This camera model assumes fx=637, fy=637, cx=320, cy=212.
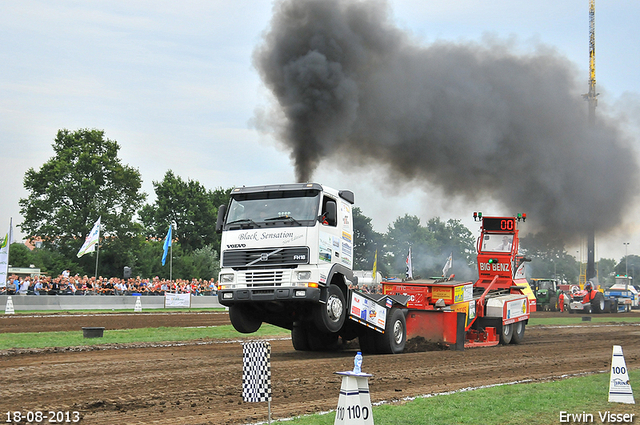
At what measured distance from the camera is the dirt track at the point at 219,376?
786 cm

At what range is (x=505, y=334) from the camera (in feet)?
60.3

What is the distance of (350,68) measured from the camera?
22.4 m

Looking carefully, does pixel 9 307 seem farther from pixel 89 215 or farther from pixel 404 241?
pixel 404 241

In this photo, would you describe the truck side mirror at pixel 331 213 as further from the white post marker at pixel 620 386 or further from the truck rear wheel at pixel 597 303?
the truck rear wheel at pixel 597 303

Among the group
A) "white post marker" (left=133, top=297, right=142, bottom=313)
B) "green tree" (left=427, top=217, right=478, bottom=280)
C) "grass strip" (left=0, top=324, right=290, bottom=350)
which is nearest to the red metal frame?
"grass strip" (left=0, top=324, right=290, bottom=350)

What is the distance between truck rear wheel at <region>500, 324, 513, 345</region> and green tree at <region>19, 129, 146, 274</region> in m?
46.7

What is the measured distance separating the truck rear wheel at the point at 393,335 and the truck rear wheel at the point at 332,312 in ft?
5.89

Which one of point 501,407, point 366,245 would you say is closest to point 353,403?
point 501,407

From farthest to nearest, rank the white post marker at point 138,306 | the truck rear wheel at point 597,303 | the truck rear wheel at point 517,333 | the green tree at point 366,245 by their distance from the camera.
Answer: the green tree at point 366,245, the truck rear wheel at point 597,303, the white post marker at point 138,306, the truck rear wheel at point 517,333

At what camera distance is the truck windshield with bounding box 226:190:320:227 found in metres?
12.7

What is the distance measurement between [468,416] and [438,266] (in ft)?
236

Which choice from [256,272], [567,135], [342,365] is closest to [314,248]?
[256,272]

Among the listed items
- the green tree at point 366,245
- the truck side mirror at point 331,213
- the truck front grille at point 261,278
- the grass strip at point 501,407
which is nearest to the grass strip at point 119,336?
the truck front grille at point 261,278

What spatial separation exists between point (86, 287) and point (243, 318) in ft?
82.3
